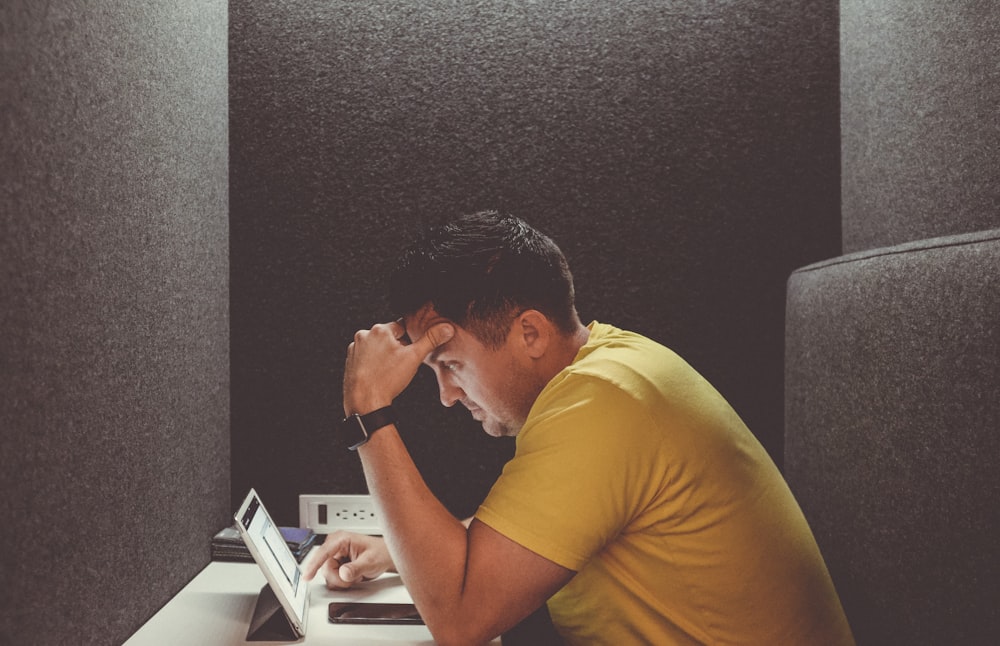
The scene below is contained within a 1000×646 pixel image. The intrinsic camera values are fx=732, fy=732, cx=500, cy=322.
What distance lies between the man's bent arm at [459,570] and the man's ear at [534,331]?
27 centimetres

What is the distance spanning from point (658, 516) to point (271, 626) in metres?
0.60

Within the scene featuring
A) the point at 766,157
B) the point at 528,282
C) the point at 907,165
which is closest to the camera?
the point at 528,282

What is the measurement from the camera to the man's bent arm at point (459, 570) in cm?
90

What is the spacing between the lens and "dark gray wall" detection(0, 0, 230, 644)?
82cm

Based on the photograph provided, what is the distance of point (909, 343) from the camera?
1001 millimetres

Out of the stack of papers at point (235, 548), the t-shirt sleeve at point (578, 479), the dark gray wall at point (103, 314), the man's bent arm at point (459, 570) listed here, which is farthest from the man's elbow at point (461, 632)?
the stack of papers at point (235, 548)

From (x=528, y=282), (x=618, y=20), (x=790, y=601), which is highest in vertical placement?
(x=618, y=20)

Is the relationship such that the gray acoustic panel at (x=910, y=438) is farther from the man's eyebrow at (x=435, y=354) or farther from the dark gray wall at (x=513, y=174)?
the man's eyebrow at (x=435, y=354)

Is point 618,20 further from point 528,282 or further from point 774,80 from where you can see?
point 528,282

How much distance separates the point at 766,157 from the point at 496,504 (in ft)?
3.62

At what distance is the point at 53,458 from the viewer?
0.89 metres

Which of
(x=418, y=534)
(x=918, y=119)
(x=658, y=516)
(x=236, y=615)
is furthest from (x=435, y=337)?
(x=918, y=119)

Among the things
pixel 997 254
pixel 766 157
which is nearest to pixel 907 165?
pixel 766 157

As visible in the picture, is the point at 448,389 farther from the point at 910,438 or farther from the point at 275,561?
the point at 910,438
